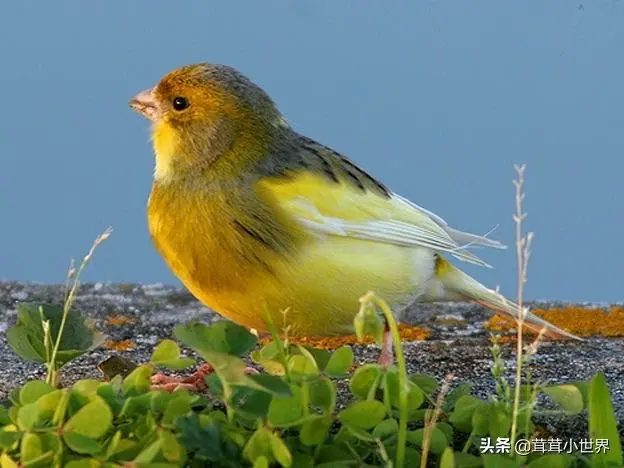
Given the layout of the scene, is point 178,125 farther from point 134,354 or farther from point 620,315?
point 620,315

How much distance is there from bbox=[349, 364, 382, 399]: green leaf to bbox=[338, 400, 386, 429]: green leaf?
0.33 feet

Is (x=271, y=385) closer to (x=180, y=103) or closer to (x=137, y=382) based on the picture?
(x=137, y=382)

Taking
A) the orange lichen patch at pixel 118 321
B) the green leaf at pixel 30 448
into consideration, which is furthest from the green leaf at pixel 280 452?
the orange lichen patch at pixel 118 321

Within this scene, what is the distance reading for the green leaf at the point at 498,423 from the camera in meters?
1.99

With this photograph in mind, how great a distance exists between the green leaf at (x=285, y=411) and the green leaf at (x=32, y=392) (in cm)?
45

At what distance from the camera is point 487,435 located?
6.78 feet

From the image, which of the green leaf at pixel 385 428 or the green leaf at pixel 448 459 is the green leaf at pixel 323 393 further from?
the green leaf at pixel 448 459

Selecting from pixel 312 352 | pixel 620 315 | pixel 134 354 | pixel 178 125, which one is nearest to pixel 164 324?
pixel 134 354

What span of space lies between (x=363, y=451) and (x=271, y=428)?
0.24m

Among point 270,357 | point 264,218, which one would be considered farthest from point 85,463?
point 264,218

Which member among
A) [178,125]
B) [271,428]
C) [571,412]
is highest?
[178,125]

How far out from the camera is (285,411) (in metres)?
1.82

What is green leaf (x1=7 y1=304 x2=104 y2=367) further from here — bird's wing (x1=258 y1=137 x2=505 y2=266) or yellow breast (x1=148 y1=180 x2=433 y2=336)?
bird's wing (x1=258 y1=137 x2=505 y2=266)

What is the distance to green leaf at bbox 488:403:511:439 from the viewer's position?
199cm
